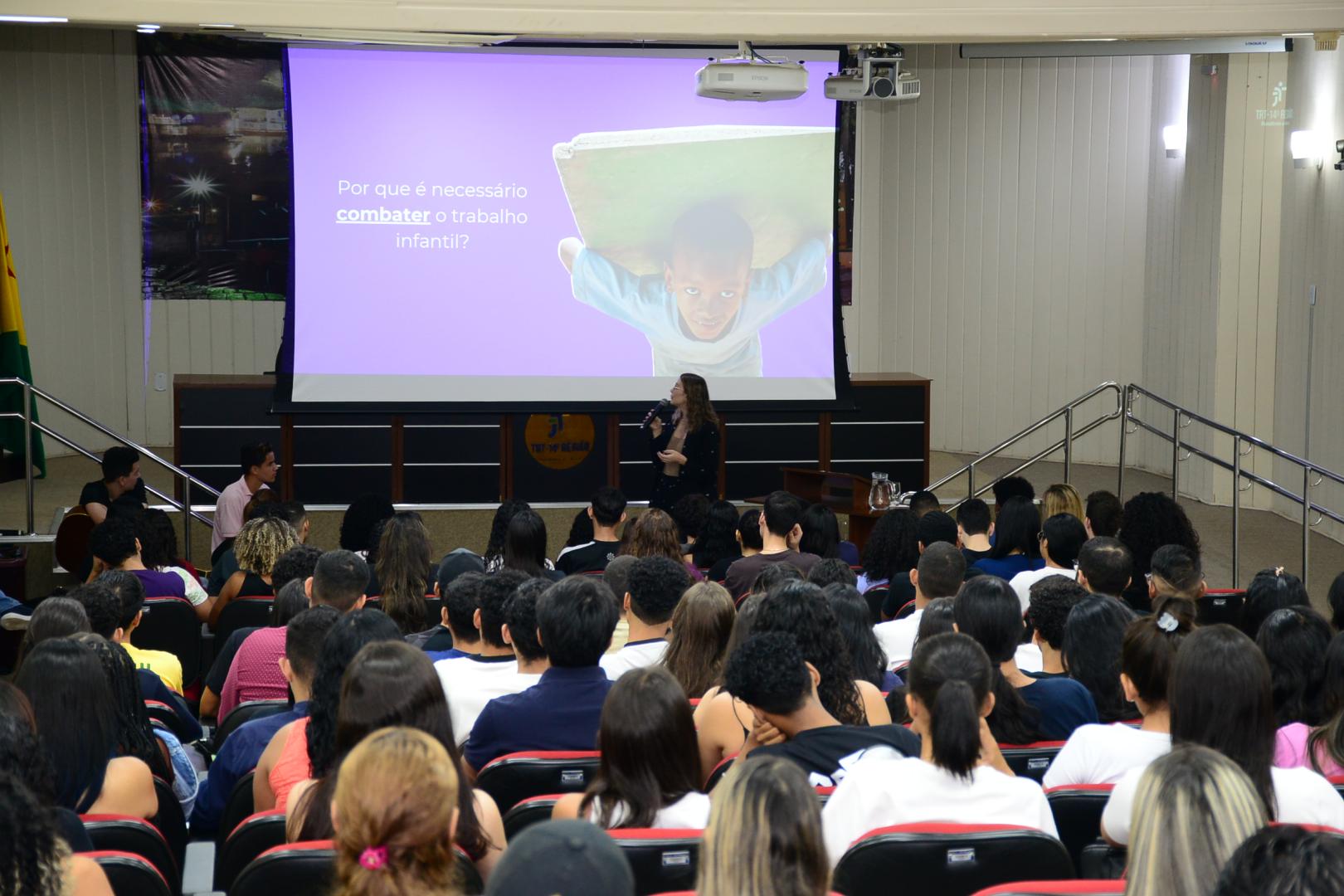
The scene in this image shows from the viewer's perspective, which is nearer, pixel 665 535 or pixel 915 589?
pixel 915 589

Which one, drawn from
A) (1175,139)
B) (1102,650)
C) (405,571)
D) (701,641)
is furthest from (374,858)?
(1175,139)

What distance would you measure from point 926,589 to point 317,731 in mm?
2449

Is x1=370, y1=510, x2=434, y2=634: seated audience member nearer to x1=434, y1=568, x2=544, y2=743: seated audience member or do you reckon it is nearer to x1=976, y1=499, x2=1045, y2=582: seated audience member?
x1=434, y1=568, x2=544, y2=743: seated audience member

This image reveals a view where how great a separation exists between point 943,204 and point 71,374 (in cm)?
803

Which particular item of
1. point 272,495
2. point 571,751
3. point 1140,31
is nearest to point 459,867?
point 571,751

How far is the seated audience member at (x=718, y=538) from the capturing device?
623cm

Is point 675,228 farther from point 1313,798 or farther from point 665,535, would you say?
point 1313,798

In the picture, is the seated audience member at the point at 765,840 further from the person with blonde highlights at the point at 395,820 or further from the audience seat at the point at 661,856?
the audience seat at the point at 661,856

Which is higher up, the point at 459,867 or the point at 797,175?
the point at 797,175

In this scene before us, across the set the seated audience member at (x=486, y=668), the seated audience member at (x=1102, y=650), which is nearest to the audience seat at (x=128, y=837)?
the seated audience member at (x=486, y=668)

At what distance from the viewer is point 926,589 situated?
4633 mm

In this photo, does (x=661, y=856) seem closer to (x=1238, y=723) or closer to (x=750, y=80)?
(x=1238, y=723)

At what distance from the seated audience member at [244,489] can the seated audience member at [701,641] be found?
14.5 ft

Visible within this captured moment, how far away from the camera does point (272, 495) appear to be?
25.3 feet
